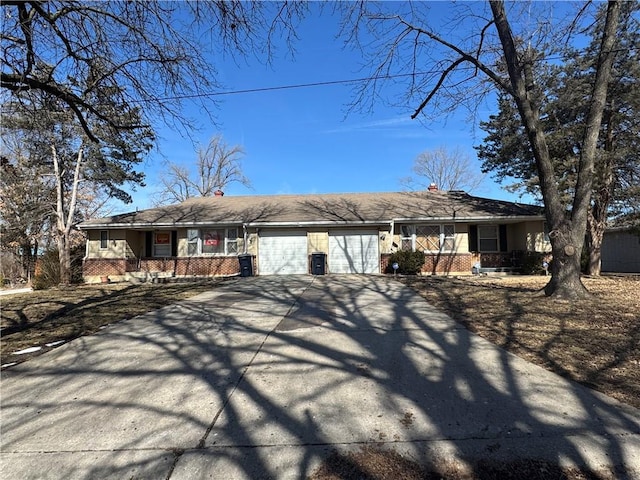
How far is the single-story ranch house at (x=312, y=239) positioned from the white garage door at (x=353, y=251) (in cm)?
5

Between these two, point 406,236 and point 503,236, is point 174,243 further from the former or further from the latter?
point 503,236

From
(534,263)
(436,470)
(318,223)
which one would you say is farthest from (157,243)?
(436,470)

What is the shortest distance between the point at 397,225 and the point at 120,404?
15.5m

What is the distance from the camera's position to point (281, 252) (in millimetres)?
18375

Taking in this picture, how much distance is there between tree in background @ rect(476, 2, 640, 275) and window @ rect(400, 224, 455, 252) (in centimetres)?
344

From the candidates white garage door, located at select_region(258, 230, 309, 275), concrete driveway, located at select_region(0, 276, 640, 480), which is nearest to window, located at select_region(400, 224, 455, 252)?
white garage door, located at select_region(258, 230, 309, 275)

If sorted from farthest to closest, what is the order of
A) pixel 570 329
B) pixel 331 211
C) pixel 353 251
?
pixel 331 211, pixel 353 251, pixel 570 329

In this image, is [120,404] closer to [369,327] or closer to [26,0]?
[369,327]

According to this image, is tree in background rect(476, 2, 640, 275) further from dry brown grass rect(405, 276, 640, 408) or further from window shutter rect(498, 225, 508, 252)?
dry brown grass rect(405, 276, 640, 408)

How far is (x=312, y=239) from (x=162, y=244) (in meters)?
7.79

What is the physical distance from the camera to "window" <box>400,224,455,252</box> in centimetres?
1816

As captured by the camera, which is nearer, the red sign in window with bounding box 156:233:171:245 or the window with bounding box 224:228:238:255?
the window with bounding box 224:228:238:255

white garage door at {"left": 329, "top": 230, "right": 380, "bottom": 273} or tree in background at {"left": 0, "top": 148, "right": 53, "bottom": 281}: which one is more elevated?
tree in background at {"left": 0, "top": 148, "right": 53, "bottom": 281}

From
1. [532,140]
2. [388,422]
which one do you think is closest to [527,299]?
[532,140]
